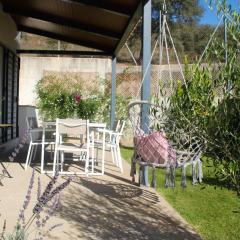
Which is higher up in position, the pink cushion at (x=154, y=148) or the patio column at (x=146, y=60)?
the patio column at (x=146, y=60)

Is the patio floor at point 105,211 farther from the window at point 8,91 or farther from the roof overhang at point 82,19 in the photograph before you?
the window at point 8,91

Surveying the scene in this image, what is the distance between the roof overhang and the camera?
6945mm

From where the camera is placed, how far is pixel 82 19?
8.37 metres

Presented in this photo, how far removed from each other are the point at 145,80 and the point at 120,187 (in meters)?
1.46

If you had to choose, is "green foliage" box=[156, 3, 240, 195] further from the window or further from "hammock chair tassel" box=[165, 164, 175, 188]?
the window

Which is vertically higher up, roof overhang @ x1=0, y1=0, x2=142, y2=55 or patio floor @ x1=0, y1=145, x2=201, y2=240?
roof overhang @ x1=0, y1=0, x2=142, y2=55

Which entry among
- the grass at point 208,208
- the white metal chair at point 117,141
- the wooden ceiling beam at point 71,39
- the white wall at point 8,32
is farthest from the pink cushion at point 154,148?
the wooden ceiling beam at point 71,39

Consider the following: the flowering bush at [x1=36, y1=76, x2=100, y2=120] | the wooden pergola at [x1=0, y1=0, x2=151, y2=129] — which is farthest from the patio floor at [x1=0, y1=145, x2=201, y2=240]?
the flowering bush at [x1=36, y1=76, x2=100, y2=120]

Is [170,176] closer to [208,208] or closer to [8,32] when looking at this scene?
[208,208]

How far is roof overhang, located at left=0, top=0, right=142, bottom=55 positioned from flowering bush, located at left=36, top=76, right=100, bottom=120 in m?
2.70

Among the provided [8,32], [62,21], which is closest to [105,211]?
[62,21]

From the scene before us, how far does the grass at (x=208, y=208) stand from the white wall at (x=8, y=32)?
4797mm

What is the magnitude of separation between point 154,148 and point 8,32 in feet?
21.8

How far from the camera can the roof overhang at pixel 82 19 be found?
6945mm
